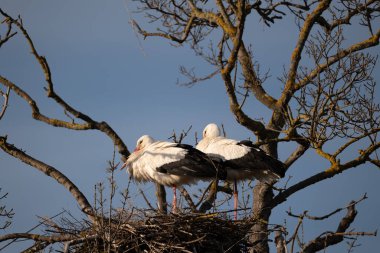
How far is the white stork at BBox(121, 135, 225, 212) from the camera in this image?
11.9 meters

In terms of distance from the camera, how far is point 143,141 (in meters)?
12.8

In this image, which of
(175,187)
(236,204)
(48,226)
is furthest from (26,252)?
(236,204)

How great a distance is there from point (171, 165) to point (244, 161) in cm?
118

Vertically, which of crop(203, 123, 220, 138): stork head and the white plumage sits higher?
crop(203, 123, 220, 138): stork head

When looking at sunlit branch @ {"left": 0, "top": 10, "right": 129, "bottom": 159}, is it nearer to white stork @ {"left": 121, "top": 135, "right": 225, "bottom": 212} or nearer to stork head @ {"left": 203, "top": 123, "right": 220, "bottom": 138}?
white stork @ {"left": 121, "top": 135, "right": 225, "bottom": 212}

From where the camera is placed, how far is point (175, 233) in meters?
9.26

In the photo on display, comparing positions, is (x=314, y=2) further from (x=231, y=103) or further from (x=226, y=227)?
(x=226, y=227)

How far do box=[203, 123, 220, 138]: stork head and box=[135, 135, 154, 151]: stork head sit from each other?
1.16 meters

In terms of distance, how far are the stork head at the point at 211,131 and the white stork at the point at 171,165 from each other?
1361 millimetres

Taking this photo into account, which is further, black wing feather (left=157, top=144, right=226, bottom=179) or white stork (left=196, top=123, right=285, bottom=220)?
white stork (left=196, top=123, right=285, bottom=220)

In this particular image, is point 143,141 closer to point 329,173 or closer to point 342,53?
point 329,173


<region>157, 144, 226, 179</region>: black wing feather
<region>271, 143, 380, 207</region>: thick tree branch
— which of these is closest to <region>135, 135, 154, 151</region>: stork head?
<region>157, 144, 226, 179</region>: black wing feather

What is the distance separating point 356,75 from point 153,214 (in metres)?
3.82

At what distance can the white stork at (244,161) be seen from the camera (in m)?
12.4
